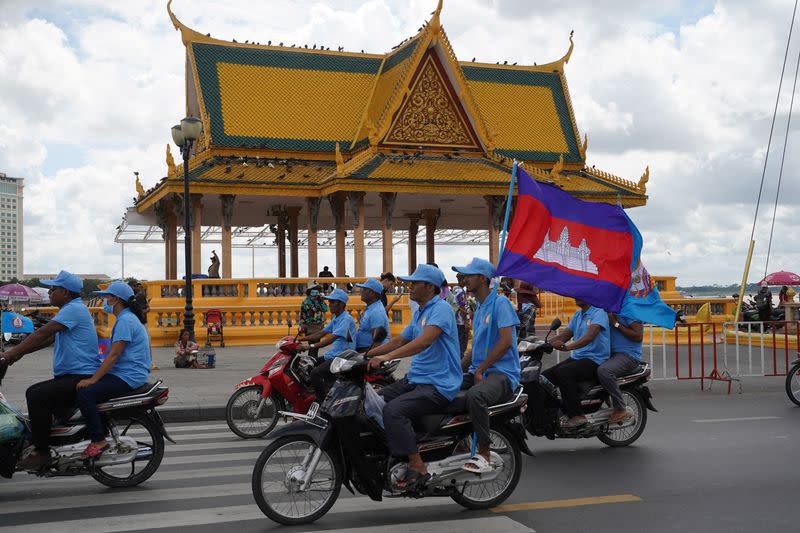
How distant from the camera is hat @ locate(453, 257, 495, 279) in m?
7.37

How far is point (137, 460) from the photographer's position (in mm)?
7777

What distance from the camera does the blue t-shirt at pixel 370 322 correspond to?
10133 mm

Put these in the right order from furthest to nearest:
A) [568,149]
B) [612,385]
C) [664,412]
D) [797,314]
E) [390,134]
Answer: [568,149]
[390,134]
[797,314]
[664,412]
[612,385]

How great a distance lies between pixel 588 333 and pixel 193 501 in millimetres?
4191

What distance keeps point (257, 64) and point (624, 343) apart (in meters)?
25.2

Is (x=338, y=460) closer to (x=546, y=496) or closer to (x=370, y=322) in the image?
(x=546, y=496)

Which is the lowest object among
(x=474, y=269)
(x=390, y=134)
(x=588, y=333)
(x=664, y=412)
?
(x=664, y=412)

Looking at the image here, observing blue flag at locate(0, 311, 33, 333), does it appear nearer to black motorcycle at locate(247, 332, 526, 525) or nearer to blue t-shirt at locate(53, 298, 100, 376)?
blue t-shirt at locate(53, 298, 100, 376)

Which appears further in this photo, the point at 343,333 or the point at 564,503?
the point at 343,333

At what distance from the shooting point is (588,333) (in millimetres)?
9578

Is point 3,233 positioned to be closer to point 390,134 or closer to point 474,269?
point 390,134

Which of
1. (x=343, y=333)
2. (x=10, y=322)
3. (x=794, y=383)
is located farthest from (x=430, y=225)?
(x=10, y=322)

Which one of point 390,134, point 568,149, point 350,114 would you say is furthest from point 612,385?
point 568,149

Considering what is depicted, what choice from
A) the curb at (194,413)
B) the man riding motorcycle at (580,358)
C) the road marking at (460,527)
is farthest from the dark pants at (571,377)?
the curb at (194,413)
